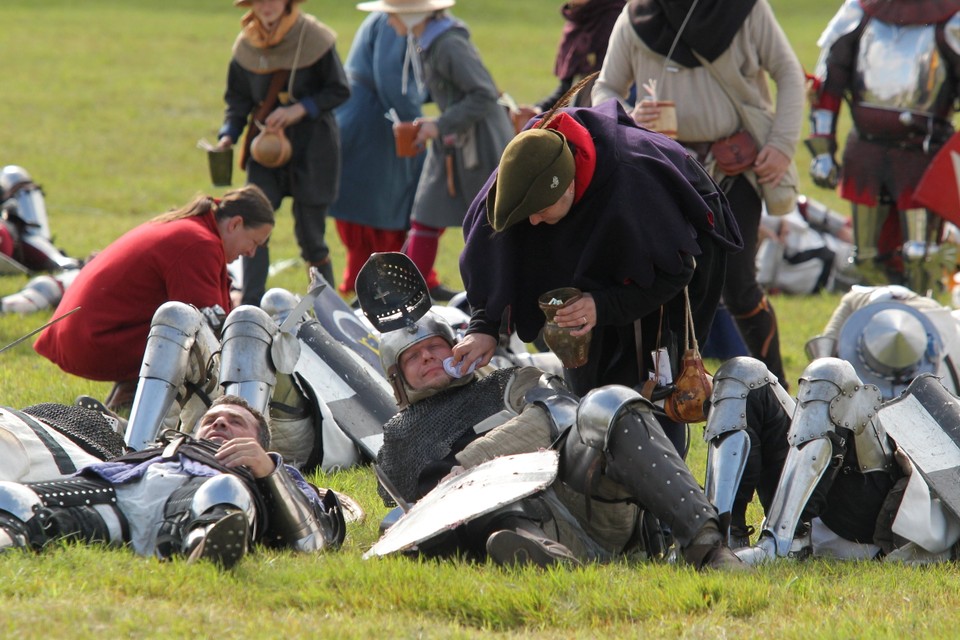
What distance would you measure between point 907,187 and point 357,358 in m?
3.40

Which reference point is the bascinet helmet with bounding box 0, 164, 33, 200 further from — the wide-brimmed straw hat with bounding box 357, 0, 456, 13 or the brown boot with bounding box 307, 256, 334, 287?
the wide-brimmed straw hat with bounding box 357, 0, 456, 13

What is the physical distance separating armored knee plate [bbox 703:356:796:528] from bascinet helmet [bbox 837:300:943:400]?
1599mm

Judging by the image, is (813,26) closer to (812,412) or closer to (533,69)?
(533,69)

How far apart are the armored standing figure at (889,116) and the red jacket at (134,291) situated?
363 centimetres

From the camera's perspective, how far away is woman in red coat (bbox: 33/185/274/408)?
5.73 metres

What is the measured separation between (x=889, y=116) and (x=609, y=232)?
396 cm

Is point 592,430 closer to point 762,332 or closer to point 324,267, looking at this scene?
point 762,332

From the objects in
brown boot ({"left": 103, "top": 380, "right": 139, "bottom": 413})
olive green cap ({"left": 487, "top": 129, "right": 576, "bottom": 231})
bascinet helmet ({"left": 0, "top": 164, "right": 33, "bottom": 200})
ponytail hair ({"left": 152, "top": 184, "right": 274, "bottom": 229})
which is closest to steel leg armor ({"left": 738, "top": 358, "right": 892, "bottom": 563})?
olive green cap ({"left": 487, "top": 129, "right": 576, "bottom": 231})

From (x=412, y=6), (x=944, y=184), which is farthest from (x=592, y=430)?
(x=412, y=6)

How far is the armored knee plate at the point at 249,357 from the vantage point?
4.97m

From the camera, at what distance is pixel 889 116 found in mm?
7723

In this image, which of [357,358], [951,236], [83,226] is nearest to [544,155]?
[357,358]

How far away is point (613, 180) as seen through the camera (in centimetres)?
427

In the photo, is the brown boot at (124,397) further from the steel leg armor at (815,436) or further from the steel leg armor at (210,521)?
the steel leg armor at (815,436)
